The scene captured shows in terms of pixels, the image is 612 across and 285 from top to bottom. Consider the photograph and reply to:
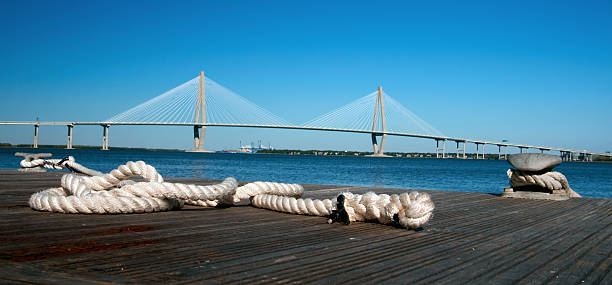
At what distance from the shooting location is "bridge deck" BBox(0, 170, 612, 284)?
1.83 meters

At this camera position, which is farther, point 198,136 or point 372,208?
point 198,136

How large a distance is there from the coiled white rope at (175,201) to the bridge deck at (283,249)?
0.22 ft

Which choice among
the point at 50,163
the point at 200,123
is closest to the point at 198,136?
the point at 200,123

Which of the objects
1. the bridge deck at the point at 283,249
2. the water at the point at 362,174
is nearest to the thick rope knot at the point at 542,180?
the bridge deck at the point at 283,249

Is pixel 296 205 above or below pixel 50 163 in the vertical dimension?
below

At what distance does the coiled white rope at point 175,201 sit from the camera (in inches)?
122

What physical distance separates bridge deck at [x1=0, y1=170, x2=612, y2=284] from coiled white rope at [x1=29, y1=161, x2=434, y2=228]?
68mm

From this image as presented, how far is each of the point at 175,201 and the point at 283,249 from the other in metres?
1.65

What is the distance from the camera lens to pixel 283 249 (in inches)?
92.1

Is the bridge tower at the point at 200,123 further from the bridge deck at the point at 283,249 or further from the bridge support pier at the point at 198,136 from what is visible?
the bridge deck at the point at 283,249

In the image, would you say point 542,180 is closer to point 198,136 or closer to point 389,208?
point 389,208

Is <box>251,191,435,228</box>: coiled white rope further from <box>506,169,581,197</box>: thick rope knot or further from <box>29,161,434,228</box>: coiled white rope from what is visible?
<box>506,169,581,197</box>: thick rope knot

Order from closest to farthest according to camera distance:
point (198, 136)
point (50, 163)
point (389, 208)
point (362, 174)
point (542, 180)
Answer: point (389, 208)
point (542, 180)
point (50, 163)
point (362, 174)
point (198, 136)

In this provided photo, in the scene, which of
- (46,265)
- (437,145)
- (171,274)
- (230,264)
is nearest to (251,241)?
(230,264)
